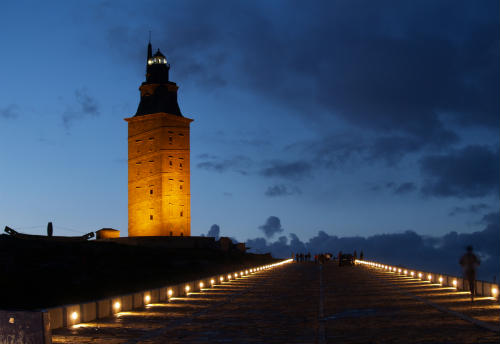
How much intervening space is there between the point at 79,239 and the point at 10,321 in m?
68.3

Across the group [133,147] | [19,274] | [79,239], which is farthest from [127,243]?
[19,274]

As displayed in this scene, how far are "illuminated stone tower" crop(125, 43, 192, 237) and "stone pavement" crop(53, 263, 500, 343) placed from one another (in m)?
64.2

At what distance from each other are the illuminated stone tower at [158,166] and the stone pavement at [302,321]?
6419 cm

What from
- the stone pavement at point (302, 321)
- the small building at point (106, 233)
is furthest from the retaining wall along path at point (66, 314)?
the small building at point (106, 233)

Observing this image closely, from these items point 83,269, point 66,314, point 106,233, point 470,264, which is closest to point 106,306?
point 66,314

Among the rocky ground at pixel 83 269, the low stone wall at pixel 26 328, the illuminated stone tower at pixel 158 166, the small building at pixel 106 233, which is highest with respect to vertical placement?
the illuminated stone tower at pixel 158 166

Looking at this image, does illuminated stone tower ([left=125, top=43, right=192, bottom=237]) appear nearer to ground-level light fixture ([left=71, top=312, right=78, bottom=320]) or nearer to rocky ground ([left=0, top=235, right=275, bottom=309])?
rocky ground ([left=0, top=235, right=275, bottom=309])

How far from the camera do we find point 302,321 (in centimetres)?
1767

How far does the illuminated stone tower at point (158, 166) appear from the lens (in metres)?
90.4

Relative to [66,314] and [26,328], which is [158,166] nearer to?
[66,314]

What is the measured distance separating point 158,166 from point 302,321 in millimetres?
75657

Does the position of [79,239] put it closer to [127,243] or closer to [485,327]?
[127,243]

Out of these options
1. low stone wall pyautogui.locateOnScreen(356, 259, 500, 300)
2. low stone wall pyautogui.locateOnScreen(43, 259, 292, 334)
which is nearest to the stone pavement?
low stone wall pyautogui.locateOnScreen(43, 259, 292, 334)

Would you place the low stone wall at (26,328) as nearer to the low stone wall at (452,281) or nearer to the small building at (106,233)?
the low stone wall at (452,281)
